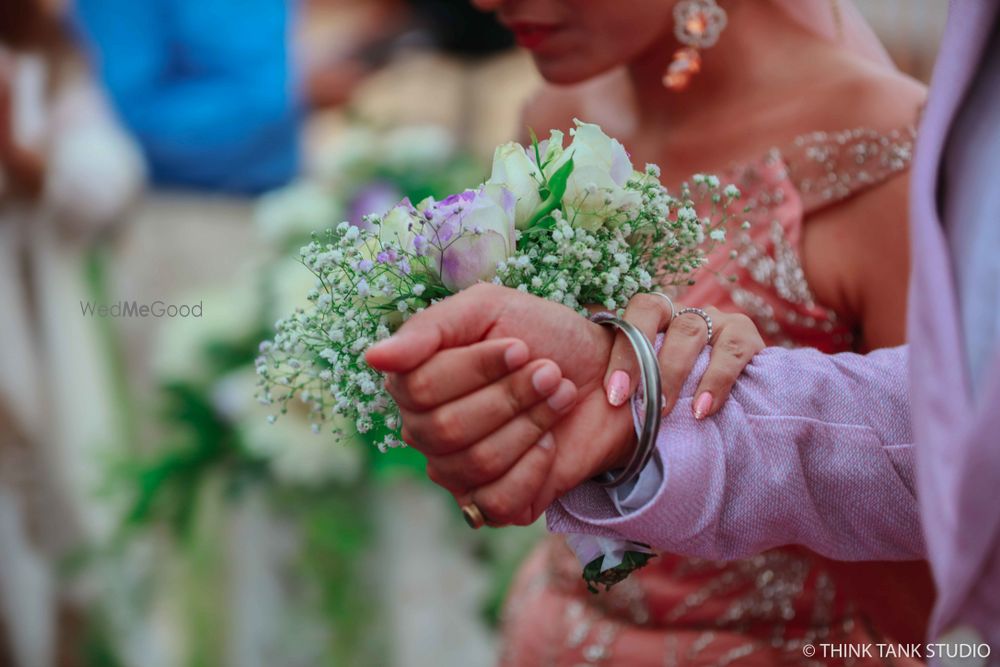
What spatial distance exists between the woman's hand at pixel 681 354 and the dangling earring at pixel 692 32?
0.55 meters

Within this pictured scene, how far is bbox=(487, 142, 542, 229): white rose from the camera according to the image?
1033 mm

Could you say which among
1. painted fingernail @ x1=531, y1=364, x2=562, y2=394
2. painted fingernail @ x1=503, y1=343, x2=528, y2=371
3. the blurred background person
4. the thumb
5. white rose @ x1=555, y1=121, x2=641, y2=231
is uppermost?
white rose @ x1=555, y1=121, x2=641, y2=231

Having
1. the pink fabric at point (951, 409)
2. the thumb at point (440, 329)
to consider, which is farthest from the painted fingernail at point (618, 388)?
the pink fabric at point (951, 409)

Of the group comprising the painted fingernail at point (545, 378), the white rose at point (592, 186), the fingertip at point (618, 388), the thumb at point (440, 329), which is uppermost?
the white rose at point (592, 186)

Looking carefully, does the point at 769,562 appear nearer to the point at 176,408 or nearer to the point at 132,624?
the point at 176,408

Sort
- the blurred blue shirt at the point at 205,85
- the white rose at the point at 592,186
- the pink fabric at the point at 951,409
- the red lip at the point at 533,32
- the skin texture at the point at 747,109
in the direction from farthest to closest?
the blurred blue shirt at the point at 205,85, the red lip at the point at 533,32, the skin texture at the point at 747,109, the white rose at the point at 592,186, the pink fabric at the point at 951,409

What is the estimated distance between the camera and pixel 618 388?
3.16ft

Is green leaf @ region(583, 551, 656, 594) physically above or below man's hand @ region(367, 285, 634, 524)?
below

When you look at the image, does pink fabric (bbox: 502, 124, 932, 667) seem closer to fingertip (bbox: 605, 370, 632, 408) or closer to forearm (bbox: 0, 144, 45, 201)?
fingertip (bbox: 605, 370, 632, 408)

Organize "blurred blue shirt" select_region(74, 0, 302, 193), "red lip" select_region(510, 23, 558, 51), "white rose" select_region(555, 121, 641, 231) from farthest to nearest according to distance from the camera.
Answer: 1. "blurred blue shirt" select_region(74, 0, 302, 193)
2. "red lip" select_region(510, 23, 558, 51)
3. "white rose" select_region(555, 121, 641, 231)

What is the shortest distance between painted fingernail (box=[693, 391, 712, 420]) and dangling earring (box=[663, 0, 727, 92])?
66 centimetres

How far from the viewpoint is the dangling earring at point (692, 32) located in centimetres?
147

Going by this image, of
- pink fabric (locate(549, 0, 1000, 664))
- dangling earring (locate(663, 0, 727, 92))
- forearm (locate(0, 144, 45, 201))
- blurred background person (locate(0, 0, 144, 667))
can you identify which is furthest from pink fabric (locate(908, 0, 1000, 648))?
forearm (locate(0, 144, 45, 201))

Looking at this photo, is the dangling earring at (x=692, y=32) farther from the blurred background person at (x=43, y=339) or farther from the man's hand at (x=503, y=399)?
the blurred background person at (x=43, y=339)
